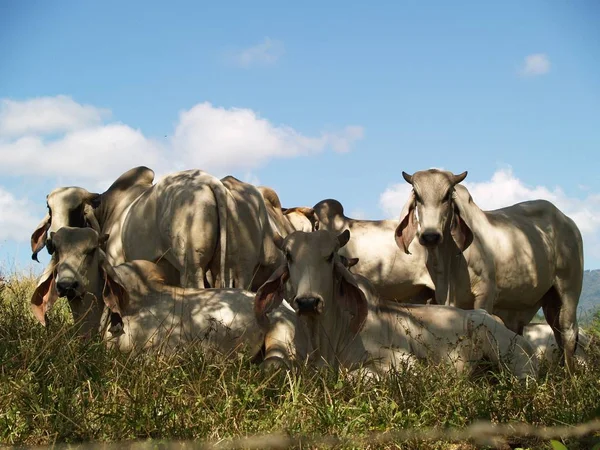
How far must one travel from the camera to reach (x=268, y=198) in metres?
12.9

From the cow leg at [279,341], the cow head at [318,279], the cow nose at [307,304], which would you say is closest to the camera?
the cow nose at [307,304]

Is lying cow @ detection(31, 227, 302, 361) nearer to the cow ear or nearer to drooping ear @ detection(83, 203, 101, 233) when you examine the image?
drooping ear @ detection(83, 203, 101, 233)

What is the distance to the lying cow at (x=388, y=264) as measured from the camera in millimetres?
12445

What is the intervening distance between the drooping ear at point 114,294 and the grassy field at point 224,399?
1092 mm

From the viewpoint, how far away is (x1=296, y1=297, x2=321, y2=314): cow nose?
6934mm

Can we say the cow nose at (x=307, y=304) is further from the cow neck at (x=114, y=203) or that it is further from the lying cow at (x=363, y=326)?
the cow neck at (x=114, y=203)

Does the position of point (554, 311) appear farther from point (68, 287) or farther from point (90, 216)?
point (68, 287)

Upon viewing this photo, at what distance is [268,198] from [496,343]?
5.93 meters

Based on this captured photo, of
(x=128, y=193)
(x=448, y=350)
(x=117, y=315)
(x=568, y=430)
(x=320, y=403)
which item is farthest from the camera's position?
(x=128, y=193)

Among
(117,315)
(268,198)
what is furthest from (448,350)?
(268,198)

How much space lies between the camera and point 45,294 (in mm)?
8336

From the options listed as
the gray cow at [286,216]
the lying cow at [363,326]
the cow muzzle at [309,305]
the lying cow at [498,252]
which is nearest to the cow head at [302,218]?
the gray cow at [286,216]

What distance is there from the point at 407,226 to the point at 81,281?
11.4 feet

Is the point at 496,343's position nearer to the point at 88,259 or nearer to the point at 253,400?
the point at 253,400
